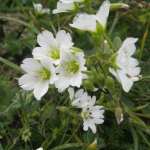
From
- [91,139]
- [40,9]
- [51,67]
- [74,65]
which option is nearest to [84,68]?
[74,65]

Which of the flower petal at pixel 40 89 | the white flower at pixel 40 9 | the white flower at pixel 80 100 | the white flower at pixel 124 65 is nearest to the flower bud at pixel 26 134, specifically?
the flower petal at pixel 40 89

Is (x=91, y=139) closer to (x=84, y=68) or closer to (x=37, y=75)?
(x=84, y=68)

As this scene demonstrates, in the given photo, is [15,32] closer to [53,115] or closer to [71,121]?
[53,115]

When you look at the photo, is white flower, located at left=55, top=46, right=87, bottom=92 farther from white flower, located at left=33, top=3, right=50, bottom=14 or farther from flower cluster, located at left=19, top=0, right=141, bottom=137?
white flower, located at left=33, top=3, right=50, bottom=14

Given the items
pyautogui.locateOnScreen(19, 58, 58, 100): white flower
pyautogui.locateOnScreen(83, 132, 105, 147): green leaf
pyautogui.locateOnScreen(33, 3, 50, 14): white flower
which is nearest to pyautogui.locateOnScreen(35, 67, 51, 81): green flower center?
pyautogui.locateOnScreen(19, 58, 58, 100): white flower

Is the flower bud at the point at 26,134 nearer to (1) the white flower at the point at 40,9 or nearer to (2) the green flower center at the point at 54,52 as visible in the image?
(2) the green flower center at the point at 54,52

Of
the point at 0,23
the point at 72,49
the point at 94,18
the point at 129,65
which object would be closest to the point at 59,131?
the point at 72,49
